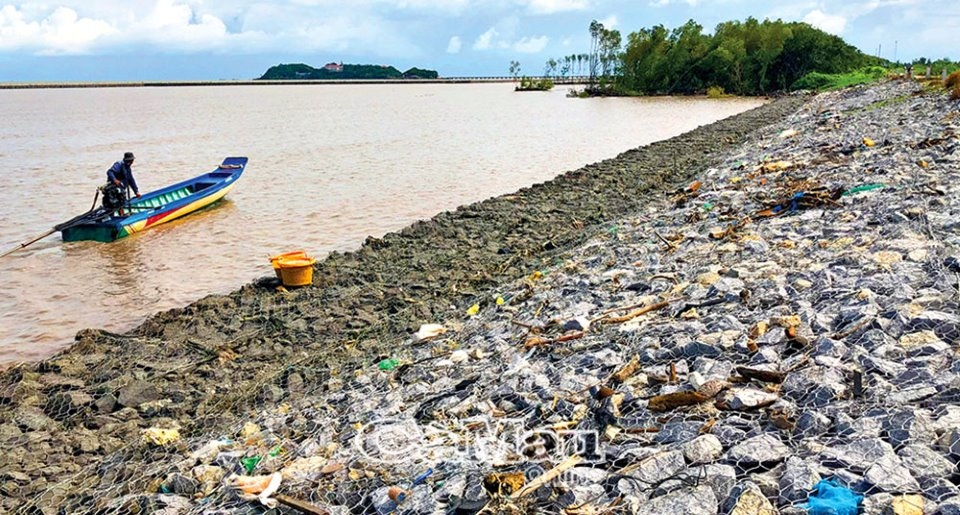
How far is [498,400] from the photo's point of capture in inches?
224

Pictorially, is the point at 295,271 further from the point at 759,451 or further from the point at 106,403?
the point at 759,451

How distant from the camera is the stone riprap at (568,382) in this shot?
4.02 m

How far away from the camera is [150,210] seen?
17.6 m

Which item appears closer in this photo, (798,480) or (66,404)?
(798,480)

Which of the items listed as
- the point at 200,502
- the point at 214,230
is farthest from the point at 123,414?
the point at 214,230

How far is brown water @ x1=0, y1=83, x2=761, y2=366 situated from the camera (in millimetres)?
13109

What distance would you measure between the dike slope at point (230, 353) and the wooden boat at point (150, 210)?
258 inches

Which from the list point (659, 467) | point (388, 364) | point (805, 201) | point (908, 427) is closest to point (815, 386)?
point (908, 427)

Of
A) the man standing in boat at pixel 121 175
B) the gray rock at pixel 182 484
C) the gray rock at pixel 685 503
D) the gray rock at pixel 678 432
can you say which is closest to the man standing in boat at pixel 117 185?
the man standing in boat at pixel 121 175

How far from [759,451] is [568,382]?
1.94 metres

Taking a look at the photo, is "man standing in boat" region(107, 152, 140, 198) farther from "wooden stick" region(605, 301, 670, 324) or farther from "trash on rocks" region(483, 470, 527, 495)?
"trash on rocks" region(483, 470, 527, 495)

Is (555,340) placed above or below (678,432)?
below

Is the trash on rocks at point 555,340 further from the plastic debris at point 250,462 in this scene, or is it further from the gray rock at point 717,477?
the gray rock at point 717,477

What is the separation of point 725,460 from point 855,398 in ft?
3.67
